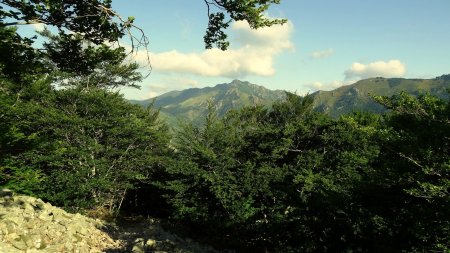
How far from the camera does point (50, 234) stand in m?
16.1

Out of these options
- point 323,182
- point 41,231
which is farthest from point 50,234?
point 323,182

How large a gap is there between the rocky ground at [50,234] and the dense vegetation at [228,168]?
1.79 metres

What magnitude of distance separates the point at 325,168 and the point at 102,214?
20865mm

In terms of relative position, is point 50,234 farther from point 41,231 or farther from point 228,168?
point 228,168

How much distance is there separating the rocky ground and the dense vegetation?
1.79 m

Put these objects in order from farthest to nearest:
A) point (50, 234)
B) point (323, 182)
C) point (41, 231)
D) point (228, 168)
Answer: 1. point (228, 168)
2. point (323, 182)
3. point (50, 234)
4. point (41, 231)

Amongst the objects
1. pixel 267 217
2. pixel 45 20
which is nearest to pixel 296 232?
pixel 267 217

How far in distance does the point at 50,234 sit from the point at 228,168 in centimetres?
1563

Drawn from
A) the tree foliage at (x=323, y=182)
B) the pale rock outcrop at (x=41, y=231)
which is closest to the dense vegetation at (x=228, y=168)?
the tree foliage at (x=323, y=182)

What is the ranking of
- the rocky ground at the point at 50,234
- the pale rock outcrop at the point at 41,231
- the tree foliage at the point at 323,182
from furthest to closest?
the rocky ground at the point at 50,234 < the pale rock outcrop at the point at 41,231 < the tree foliage at the point at 323,182

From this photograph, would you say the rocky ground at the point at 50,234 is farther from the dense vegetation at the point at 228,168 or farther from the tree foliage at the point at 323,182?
the tree foliage at the point at 323,182

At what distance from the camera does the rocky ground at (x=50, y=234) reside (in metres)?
14.1

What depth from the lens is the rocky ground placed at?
1412 cm

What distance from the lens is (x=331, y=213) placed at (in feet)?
54.4
